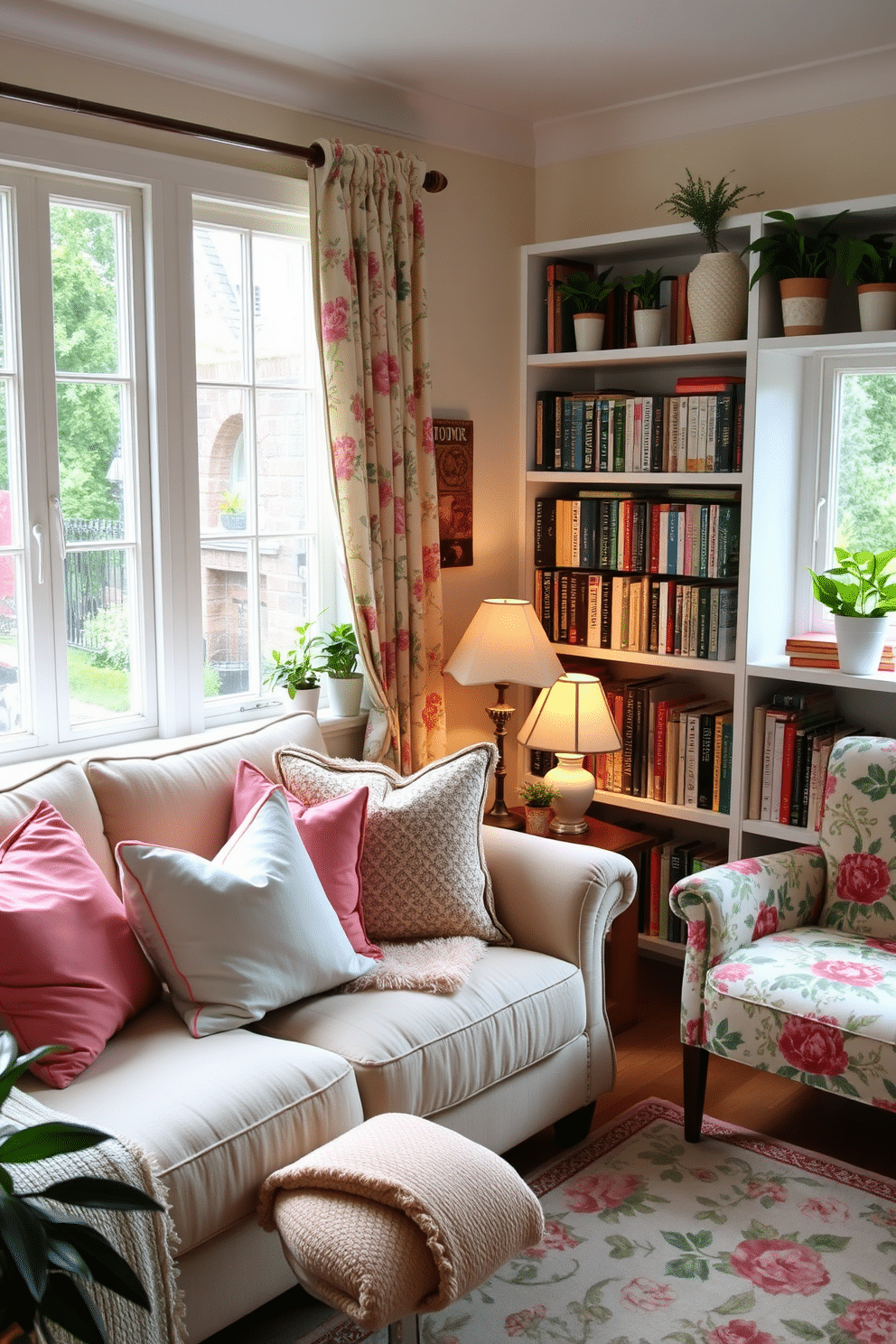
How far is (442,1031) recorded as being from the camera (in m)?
2.41

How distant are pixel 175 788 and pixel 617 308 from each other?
Result: 6.82 ft

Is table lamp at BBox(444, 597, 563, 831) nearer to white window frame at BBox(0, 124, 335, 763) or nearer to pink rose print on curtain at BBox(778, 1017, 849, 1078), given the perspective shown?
white window frame at BBox(0, 124, 335, 763)

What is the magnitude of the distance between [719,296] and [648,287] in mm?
305

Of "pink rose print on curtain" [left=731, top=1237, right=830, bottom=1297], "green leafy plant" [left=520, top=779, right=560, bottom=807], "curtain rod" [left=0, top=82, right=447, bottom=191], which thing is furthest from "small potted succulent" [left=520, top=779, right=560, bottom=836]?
"curtain rod" [left=0, top=82, right=447, bottom=191]

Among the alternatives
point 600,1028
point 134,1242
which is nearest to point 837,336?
point 600,1028

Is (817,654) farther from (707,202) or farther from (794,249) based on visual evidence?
(707,202)

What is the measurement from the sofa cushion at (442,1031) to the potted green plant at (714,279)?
183 centimetres

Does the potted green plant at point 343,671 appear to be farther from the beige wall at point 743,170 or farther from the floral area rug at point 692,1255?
the beige wall at point 743,170

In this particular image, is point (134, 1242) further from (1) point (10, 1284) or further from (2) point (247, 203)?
(2) point (247, 203)

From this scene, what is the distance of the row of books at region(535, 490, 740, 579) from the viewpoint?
354 centimetres

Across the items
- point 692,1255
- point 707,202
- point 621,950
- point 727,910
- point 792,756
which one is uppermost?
point 707,202

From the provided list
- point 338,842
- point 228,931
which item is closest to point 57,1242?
point 228,931

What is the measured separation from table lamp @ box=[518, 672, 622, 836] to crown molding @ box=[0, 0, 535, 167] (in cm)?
165

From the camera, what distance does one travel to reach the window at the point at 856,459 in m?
3.43
